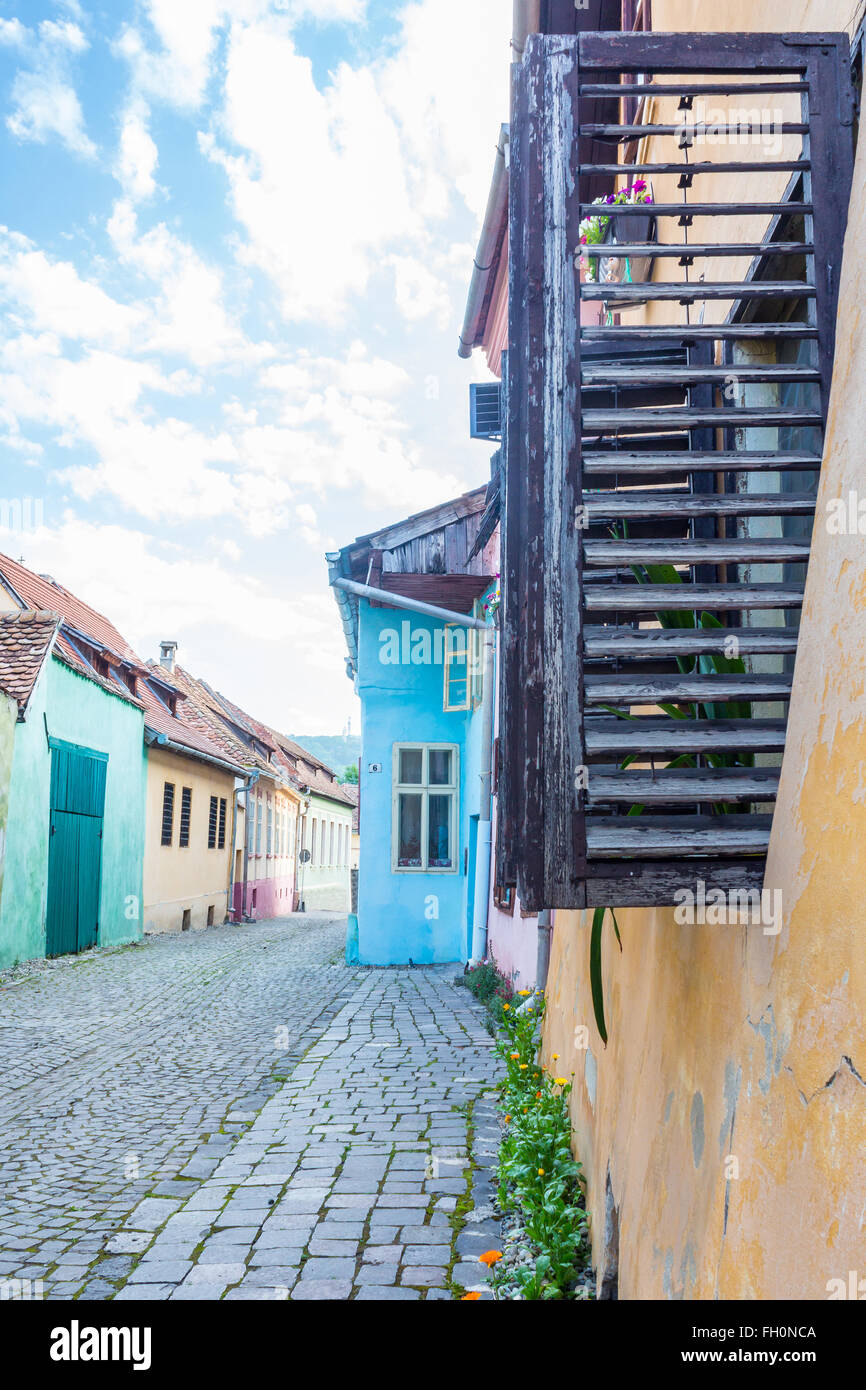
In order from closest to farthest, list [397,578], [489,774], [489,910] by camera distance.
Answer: [489,774]
[489,910]
[397,578]

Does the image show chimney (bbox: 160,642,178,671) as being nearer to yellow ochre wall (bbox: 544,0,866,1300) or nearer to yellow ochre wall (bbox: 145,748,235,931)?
yellow ochre wall (bbox: 145,748,235,931)

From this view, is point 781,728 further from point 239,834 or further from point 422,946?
point 239,834

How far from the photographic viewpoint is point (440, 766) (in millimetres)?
14297

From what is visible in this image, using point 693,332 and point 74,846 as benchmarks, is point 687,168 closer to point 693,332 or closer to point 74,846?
point 693,332

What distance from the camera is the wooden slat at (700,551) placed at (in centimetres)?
232

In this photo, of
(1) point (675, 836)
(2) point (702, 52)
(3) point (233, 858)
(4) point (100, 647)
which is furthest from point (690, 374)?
(3) point (233, 858)

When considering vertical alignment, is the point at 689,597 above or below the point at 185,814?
above

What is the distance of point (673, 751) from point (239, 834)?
2641cm

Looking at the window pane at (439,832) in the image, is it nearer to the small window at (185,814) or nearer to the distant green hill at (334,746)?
the small window at (185,814)

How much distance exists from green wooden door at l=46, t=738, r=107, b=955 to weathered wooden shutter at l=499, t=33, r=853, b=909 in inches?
522

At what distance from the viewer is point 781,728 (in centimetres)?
237

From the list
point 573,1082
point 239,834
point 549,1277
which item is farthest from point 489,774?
point 239,834

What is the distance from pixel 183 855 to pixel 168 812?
1.43 metres

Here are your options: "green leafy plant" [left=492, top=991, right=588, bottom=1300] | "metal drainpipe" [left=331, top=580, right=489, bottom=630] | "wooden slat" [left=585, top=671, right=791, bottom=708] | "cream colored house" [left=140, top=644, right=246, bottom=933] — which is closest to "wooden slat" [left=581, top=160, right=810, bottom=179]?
"wooden slat" [left=585, top=671, right=791, bottom=708]
